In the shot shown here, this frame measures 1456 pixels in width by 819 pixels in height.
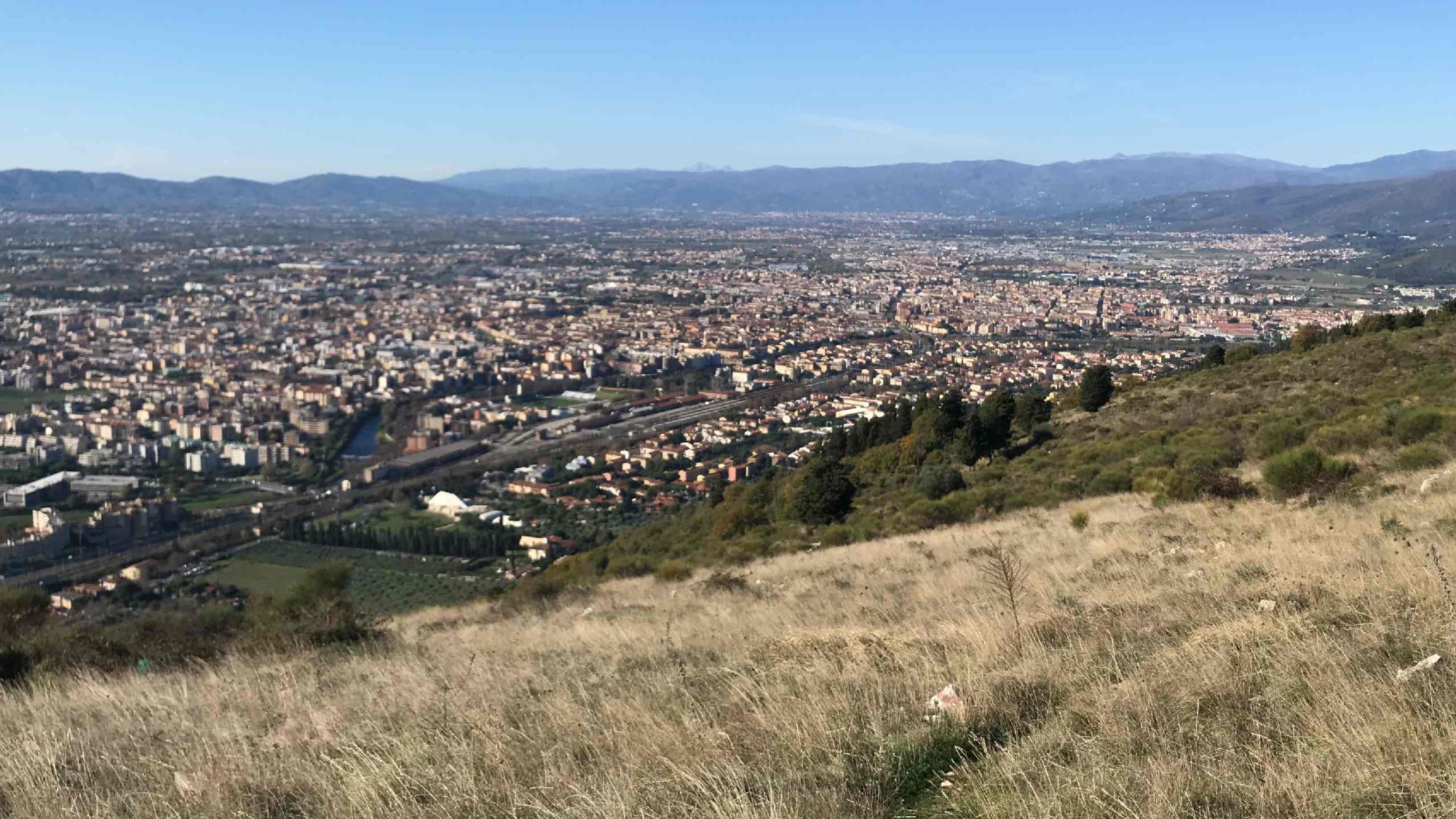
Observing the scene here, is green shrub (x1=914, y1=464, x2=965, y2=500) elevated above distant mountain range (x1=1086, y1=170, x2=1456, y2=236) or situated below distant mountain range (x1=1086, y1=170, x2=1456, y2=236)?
below

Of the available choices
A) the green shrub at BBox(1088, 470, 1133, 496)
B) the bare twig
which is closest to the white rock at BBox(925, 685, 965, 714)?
the bare twig

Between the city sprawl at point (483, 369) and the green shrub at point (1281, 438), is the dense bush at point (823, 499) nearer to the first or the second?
the green shrub at point (1281, 438)

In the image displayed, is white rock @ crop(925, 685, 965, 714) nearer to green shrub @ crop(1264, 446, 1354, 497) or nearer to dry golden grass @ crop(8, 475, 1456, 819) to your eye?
dry golden grass @ crop(8, 475, 1456, 819)

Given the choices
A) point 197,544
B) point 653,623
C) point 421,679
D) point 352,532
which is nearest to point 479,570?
point 352,532

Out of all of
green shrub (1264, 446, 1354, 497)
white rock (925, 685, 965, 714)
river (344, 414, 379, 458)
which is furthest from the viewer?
river (344, 414, 379, 458)

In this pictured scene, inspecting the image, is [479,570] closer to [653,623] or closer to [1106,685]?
[653,623]

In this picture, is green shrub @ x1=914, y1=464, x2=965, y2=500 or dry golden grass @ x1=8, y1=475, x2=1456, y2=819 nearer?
dry golden grass @ x1=8, y1=475, x2=1456, y2=819
